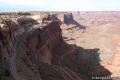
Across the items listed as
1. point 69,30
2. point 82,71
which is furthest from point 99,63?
point 69,30

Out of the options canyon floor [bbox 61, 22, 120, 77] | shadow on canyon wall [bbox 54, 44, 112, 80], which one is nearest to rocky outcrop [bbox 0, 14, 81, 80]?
shadow on canyon wall [bbox 54, 44, 112, 80]

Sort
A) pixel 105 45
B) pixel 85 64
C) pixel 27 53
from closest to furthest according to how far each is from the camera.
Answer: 1. pixel 27 53
2. pixel 85 64
3. pixel 105 45

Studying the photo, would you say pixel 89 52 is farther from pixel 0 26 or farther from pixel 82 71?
pixel 0 26

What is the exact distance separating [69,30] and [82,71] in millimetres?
73538

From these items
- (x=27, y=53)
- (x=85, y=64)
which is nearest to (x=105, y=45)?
(x=85, y=64)

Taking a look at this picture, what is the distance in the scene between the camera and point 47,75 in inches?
1635

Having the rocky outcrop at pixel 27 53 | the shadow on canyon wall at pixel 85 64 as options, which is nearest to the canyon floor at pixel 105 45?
the shadow on canyon wall at pixel 85 64

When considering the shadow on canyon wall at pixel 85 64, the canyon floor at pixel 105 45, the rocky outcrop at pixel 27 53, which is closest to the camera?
the rocky outcrop at pixel 27 53

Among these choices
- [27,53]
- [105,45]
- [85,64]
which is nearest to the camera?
[27,53]

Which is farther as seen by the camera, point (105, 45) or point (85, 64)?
point (105, 45)

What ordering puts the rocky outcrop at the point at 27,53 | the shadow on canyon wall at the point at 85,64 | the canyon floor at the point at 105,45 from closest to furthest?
the rocky outcrop at the point at 27,53 < the shadow on canyon wall at the point at 85,64 < the canyon floor at the point at 105,45

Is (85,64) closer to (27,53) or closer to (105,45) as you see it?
(27,53)

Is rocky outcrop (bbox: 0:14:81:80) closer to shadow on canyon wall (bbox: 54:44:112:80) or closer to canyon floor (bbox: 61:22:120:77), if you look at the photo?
shadow on canyon wall (bbox: 54:44:112:80)

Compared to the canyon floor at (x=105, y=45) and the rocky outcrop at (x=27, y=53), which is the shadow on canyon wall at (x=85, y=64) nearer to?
the canyon floor at (x=105, y=45)
